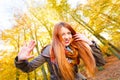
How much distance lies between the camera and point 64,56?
3.15m

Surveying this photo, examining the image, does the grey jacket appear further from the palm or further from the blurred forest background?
the blurred forest background

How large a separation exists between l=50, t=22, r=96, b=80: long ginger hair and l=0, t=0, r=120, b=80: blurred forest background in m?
9.75

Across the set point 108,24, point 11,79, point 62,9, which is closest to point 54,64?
point 108,24

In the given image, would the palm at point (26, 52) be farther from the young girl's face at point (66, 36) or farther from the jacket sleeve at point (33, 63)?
the young girl's face at point (66, 36)

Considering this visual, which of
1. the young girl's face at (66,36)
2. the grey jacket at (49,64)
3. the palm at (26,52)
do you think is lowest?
the grey jacket at (49,64)

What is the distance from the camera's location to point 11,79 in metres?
21.9

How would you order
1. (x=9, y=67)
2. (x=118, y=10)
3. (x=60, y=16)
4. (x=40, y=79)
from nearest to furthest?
(x=118, y=10), (x=60, y=16), (x=9, y=67), (x=40, y=79)

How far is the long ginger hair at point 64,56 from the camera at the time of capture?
309 centimetres

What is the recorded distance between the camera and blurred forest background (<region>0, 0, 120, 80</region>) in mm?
13680

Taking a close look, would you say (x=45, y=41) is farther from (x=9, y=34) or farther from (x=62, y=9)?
(x=62, y=9)

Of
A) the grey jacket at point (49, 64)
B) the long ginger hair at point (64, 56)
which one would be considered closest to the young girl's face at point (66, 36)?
the long ginger hair at point (64, 56)

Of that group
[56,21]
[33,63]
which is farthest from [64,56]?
[56,21]

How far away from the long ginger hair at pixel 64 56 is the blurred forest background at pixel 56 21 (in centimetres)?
975

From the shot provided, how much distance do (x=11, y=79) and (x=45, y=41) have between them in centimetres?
429
